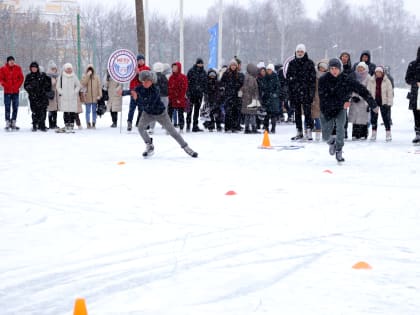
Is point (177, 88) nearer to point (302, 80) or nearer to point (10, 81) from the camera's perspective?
point (302, 80)

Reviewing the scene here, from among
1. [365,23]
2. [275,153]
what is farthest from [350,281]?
[365,23]

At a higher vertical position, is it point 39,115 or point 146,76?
point 146,76

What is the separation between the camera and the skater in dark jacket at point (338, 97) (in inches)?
452

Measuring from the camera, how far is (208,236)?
6371 millimetres

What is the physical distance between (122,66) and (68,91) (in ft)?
5.76

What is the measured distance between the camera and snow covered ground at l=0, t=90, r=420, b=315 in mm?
4621

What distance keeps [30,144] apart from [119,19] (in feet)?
198

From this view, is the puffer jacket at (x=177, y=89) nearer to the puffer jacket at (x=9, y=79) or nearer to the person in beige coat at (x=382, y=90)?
the puffer jacket at (x=9, y=79)

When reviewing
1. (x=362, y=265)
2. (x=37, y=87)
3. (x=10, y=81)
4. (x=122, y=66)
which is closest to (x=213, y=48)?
(x=122, y=66)

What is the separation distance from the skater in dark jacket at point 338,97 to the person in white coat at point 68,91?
8091 millimetres

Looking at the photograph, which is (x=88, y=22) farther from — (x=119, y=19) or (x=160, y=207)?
(x=160, y=207)

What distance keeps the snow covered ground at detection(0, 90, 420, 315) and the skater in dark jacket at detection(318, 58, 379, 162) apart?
1.45 ft

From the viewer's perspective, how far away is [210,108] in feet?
59.8

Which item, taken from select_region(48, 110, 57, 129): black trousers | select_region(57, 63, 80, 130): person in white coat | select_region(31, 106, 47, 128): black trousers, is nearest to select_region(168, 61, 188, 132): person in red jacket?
select_region(57, 63, 80, 130): person in white coat
